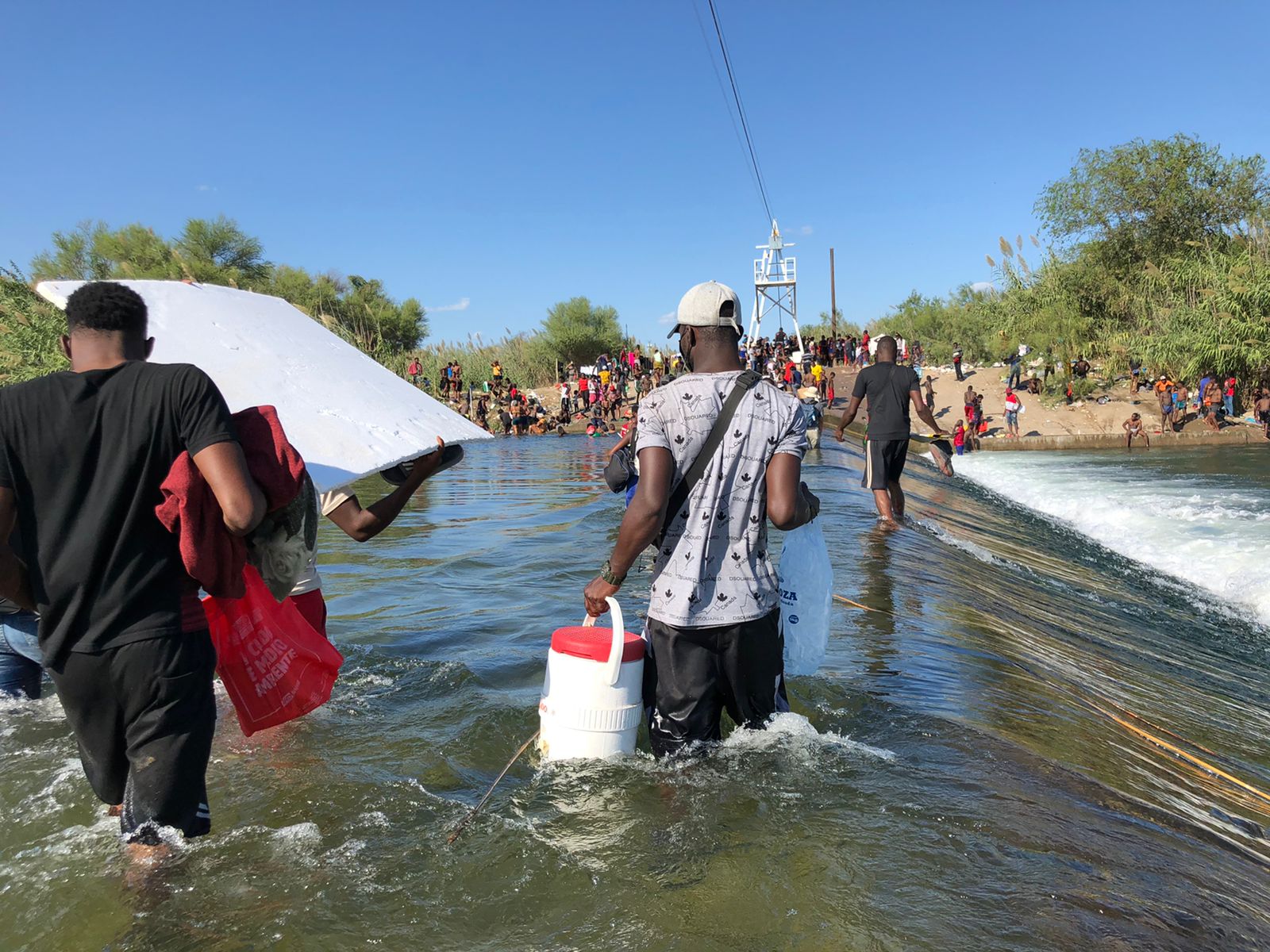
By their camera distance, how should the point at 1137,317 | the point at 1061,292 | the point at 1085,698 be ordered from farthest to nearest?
the point at 1061,292, the point at 1137,317, the point at 1085,698

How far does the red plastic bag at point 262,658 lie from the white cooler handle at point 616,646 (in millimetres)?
1038

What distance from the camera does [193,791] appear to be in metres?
2.56

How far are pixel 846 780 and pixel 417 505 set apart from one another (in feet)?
35.3

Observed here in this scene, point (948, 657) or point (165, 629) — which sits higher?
point (165, 629)

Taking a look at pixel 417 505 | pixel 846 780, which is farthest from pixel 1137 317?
pixel 846 780

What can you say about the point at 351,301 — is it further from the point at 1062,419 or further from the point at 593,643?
the point at 593,643

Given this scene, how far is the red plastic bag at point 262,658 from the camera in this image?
2.89 meters

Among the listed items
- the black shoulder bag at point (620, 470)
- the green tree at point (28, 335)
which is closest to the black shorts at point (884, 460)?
the black shoulder bag at point (620, 470)

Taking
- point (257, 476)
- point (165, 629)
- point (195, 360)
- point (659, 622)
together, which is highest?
point (195, 360)

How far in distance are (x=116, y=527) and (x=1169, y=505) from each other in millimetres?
16295

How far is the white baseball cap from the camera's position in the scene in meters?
3.12

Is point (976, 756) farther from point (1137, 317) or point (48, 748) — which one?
point (1137, 317)

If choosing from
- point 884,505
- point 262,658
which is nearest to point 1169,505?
point 884,505

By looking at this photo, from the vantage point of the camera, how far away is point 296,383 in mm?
3211
